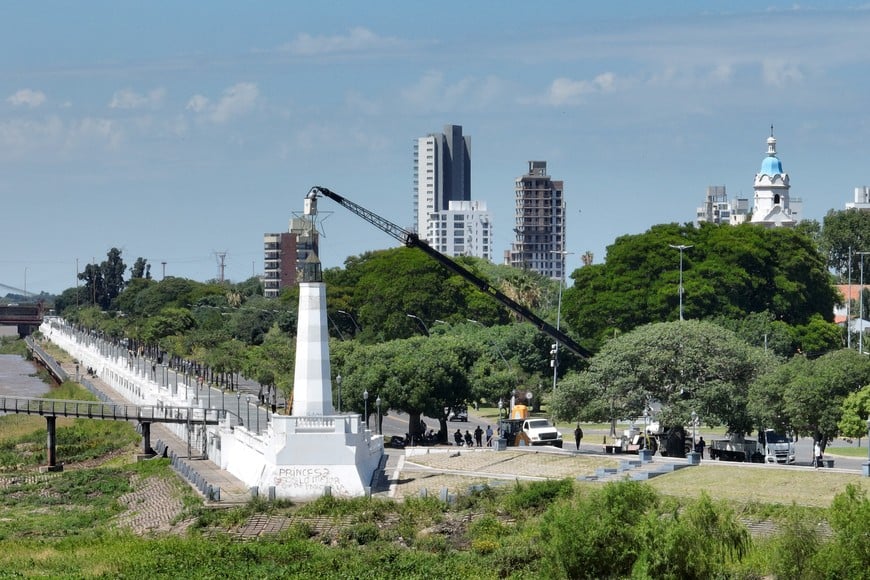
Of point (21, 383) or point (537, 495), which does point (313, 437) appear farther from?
point (21, 383)

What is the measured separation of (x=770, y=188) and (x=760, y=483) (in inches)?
4958

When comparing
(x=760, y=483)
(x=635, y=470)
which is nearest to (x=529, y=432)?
(x=635, y=470)

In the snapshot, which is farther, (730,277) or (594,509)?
(730,277)

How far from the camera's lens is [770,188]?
602 feet

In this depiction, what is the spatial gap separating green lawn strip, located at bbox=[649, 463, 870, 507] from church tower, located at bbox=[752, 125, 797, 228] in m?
118

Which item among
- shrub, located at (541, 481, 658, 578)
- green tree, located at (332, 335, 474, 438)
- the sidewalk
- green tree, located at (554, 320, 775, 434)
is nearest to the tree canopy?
green tree, located at (332, 335, 474, 438)

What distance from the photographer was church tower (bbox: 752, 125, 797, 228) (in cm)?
18138

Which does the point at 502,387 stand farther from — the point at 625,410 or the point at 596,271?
the point at 596,271

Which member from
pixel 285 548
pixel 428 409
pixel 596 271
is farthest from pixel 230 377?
pixel 285 548

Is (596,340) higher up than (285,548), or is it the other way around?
(596,340)

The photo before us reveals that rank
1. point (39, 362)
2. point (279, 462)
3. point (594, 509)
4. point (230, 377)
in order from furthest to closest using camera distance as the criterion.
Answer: point (39, 362) < point (230, 377) < point (279, 462) < point (594, 509)

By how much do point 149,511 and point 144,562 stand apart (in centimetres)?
1368

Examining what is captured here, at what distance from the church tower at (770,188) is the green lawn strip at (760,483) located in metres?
118

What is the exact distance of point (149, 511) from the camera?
6794 cm
